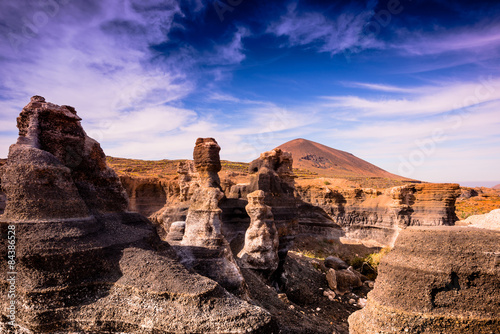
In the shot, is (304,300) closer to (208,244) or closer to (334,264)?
(334,264)

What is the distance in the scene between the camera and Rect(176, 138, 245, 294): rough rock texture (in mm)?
5164

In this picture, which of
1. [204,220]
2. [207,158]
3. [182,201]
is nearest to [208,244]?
[204,220]

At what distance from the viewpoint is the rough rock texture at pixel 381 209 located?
45.9 ft

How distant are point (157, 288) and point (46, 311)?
1.08 meters

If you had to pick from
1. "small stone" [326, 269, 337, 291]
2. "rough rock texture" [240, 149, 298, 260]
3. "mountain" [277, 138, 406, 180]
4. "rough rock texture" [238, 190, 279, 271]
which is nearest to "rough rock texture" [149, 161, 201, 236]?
"rough rock texture" [240, 149, 298, 260]

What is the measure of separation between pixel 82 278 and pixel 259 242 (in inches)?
226

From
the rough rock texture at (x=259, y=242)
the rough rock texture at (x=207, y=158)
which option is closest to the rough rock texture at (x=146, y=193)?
the rough rock texture at (x=207, y=158)

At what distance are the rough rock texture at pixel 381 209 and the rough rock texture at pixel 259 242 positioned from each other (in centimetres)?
954

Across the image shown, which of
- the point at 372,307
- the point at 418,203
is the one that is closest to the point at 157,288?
the point at 372,307

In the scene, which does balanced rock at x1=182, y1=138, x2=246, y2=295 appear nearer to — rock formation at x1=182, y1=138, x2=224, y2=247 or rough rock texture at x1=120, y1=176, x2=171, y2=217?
rock formation at x1=182, y1=138, x2=224, y2=247

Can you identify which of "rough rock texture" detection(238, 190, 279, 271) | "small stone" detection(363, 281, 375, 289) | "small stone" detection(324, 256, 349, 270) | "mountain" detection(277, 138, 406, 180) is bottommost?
"small stone" detection(363, 281, 375, 289)

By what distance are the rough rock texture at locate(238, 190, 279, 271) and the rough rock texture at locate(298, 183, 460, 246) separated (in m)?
9.54

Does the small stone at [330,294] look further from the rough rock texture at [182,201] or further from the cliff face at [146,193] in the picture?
the cliff face at [146,193]

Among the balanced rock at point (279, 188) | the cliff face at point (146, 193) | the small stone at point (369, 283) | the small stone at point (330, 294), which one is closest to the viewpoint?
the small stone at point (330, 294)
